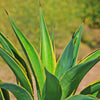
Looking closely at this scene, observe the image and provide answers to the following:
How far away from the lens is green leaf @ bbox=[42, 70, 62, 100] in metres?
1.29

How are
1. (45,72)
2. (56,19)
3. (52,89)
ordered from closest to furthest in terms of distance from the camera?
(45,72), (52,89), (56,19)

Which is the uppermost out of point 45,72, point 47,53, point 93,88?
point 47,53

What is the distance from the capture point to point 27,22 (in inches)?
185

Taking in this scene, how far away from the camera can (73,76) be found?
4.52 ft

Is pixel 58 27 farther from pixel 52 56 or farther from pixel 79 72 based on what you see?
pixel 79 72

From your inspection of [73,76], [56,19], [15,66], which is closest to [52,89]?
[73,76]

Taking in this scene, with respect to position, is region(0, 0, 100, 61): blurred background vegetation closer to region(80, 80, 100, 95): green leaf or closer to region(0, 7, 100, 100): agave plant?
region(0, 7, 100, 100): agave plant

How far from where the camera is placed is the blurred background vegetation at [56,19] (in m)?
4.62

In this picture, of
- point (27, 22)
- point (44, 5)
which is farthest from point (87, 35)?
point (27, 22)

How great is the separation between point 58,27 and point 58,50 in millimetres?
483

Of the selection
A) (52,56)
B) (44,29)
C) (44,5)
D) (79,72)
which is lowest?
(79,72)

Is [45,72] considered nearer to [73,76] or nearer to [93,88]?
[73,76]

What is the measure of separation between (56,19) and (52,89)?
160 inches

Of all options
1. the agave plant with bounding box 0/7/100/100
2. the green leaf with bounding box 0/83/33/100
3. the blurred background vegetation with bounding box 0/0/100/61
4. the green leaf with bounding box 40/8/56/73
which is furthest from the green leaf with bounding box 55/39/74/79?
the blurred background vegetation with bounding box 0/0/100/61
